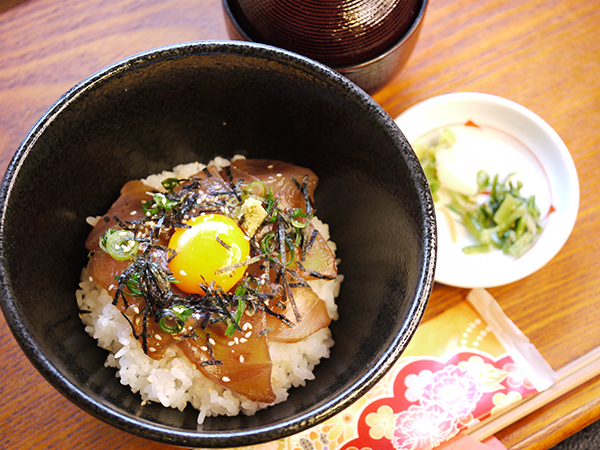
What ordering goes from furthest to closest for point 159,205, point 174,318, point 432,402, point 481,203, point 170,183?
point 481,203, point 432,402, point 170,183, point 159,205, point 174,318

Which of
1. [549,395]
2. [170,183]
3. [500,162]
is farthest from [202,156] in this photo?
[549,395]

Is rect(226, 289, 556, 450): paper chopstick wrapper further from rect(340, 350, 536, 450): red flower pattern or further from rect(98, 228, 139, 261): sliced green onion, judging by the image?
rect(98, 228, 139, 261): sliced green onion

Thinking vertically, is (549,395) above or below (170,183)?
below

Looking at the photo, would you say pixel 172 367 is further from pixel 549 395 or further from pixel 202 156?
pixel 549 395

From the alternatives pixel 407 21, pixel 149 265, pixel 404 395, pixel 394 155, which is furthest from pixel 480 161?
pixel 149 265

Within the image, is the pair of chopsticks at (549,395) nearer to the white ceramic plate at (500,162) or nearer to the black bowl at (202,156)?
the white ceramic plate at (500,162)

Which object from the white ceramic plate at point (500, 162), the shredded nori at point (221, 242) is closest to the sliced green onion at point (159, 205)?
the shredded nori at point (221, 242)
